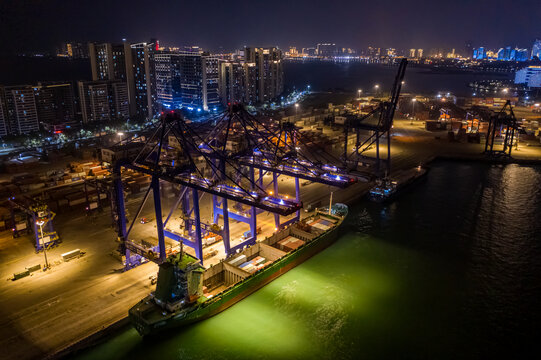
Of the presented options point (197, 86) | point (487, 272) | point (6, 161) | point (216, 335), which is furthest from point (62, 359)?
point (197, 86)

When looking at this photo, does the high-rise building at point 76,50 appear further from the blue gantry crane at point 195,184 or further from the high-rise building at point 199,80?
the blue gantry crane at point 195,184

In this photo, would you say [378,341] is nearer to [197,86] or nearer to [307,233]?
[307,233]

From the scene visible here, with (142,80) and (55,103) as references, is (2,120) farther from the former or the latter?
(142,80)

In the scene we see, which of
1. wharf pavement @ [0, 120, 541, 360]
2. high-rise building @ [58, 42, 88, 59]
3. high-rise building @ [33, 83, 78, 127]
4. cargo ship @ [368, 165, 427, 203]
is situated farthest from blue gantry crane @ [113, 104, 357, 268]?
high-rise building @ [58, 42, 88, 59]

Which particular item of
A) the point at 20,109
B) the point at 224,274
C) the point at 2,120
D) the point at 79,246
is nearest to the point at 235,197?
the point at 224,274

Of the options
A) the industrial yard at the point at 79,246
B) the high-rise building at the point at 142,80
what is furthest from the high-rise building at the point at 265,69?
the industrial yard at the point at 79,246

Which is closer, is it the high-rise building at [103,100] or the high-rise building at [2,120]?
the high-rise building at [2,120]

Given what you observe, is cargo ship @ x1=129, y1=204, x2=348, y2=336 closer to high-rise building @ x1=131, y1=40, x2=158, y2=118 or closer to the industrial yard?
the industrial yard
